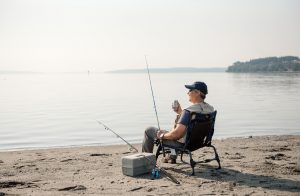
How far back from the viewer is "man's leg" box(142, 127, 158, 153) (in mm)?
8258

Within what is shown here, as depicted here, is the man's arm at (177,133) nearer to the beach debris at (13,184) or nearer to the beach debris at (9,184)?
the beach debris at (13,184)

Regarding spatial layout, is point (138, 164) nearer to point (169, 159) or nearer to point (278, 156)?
point (169, 159)

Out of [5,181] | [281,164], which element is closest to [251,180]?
[281,164]

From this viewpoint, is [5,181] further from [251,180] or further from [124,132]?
[124,132]

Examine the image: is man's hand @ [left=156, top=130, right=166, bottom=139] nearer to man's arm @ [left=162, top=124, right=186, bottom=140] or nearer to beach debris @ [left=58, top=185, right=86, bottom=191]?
man's arm @ [left=162, top=124, right=186, bottom=140]

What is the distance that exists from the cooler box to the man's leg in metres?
0.64

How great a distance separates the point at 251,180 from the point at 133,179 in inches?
86.7

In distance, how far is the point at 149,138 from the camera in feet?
27.5

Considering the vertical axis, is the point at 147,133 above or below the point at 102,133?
above

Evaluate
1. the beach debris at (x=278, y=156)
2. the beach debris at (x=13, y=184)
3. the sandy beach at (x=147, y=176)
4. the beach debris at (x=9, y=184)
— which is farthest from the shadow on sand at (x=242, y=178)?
the beach debris at (x=9, y=184)

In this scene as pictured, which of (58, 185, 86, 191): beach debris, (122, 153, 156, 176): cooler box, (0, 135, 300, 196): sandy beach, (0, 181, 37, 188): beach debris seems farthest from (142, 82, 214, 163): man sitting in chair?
(0, 181, 37, 188): beach debris

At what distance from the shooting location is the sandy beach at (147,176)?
21.8ft

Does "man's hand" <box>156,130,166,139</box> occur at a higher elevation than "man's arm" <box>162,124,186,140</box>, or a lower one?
lower

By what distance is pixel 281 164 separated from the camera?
8734mm
